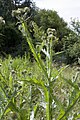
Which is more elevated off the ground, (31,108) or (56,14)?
(31,108)

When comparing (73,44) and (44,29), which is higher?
(44,29)

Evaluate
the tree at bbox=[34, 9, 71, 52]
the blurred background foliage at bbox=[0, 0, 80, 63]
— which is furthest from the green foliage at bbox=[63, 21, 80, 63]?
the tree at bbox=[34, 9, 71, 52]

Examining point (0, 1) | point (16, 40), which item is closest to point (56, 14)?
point (16, 40)

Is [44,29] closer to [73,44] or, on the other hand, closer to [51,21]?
[73,44]

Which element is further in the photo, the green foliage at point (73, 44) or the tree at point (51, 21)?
the tree at point (51, 21)

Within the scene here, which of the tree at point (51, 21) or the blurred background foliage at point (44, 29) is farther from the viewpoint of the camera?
the tree at point (51, 21)

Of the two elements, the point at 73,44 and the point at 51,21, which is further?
the point at 51,21

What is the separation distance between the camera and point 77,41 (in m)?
14.4

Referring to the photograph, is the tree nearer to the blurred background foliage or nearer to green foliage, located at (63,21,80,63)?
the blurred background foliage

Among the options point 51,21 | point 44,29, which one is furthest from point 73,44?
point 51,21

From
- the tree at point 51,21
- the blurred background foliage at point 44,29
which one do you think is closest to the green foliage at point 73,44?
the blurred background foliage at point 44,29

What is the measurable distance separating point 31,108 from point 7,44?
17787 mm

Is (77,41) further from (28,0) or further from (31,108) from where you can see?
(31,108)

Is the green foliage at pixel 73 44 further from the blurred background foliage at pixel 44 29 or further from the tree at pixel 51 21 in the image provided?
the tree at pixel 51 21
